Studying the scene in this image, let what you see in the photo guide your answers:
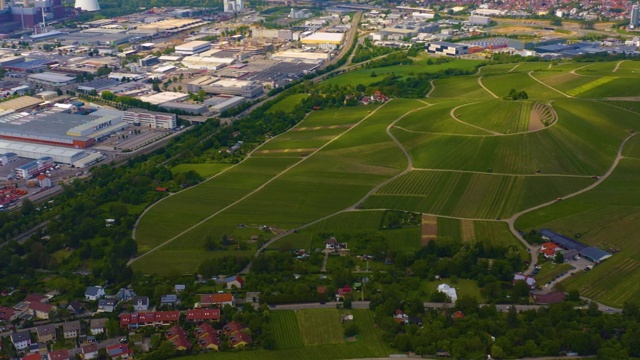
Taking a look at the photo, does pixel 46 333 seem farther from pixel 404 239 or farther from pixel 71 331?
pixel 404 239

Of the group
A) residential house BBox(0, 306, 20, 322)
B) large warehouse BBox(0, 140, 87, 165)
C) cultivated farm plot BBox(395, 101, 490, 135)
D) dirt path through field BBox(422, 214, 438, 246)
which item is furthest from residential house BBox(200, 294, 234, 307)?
cultivated farm plot BBox(395, 101, 490, 135)

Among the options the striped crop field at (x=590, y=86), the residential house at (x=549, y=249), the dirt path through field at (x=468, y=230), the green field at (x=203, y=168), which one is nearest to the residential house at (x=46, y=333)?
the green field at (x=203, y=168)

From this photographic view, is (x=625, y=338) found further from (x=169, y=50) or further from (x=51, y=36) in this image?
(x=51, y=36)

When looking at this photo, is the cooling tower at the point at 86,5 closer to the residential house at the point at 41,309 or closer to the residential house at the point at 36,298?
the residential house at the point at 36,298

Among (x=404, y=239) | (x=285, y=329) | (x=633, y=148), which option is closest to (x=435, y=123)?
(x=633, y=148)

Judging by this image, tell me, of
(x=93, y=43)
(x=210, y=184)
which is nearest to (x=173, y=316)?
(x=210, y=184)

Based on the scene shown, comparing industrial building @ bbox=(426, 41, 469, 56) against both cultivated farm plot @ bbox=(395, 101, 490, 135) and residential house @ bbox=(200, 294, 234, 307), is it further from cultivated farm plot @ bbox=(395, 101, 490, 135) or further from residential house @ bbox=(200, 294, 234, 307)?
residential house @ bbox=(200, 294, 234, 307)
